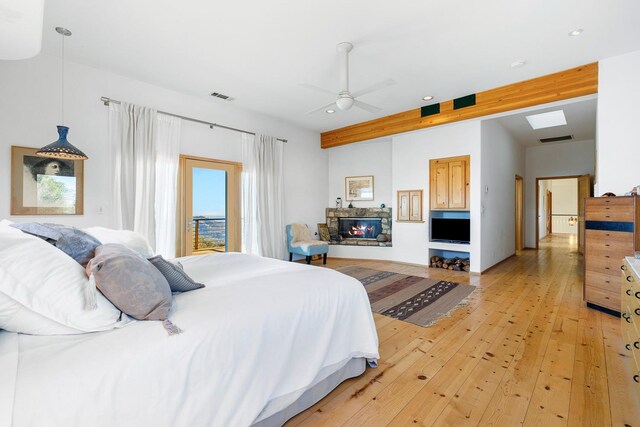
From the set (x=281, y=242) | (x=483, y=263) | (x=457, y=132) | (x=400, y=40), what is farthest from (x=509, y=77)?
(x=281, y=242)

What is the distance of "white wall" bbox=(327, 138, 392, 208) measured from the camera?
6465mm

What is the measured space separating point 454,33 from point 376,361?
10.6 ft

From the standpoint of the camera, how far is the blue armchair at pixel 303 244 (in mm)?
5586

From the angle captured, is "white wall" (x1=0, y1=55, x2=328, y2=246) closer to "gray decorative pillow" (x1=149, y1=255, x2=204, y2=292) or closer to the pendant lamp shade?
the pendant lamp shade

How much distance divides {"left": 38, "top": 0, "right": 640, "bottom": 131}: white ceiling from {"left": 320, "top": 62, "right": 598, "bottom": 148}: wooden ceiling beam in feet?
0.53

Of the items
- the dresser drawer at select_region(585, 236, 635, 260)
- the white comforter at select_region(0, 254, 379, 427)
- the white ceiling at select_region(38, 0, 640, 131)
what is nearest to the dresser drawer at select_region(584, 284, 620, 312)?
the dresser drawer at select_region(585, 236, 635, 260)

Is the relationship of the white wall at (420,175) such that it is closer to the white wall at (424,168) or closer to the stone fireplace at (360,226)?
the white wall at (424,168)

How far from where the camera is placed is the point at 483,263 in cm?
502

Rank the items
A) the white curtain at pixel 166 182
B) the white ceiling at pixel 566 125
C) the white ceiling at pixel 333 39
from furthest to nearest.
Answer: the white ceiling at pixel 566 125 → the white curtain at pixel 166 182 → the white ceiling at pixel 333 39

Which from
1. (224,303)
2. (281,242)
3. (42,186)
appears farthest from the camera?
(281,242)

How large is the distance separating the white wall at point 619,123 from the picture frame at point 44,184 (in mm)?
6411

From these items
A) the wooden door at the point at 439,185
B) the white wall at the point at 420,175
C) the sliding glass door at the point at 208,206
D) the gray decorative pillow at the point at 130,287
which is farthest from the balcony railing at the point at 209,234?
the wooden door at the point at 439,185

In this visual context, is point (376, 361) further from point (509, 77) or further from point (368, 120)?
point (368, 120)

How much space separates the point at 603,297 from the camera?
3072 mm
